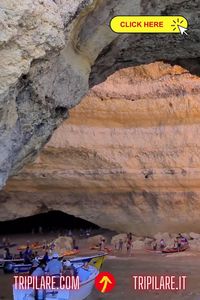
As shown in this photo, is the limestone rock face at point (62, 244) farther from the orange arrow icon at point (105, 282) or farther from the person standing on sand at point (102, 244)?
the orange arrow icon at point (105, 282)

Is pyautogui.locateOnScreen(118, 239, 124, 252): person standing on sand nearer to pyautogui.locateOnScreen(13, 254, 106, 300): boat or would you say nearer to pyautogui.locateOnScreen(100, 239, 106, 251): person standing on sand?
pyautogui.locateOnScreen(100, 239, 106, 251): person standing on sand

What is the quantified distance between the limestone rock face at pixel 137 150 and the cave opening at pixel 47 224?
196 centimetres

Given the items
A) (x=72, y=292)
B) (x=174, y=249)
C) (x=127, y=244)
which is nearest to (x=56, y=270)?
(x=72, y=292)

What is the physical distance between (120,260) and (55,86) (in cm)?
704

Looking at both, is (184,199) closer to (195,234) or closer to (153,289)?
(195,234)

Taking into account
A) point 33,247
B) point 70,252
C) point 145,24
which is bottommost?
point 70,252

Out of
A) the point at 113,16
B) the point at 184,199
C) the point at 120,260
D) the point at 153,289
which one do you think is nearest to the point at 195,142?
the point at 184,199

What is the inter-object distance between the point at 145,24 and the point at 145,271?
6338 mm

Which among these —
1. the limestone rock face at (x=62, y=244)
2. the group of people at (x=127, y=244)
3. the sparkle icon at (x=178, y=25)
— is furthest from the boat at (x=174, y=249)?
the sparkle icon at (x=178, y=25)

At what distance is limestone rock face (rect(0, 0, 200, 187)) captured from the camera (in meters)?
4.54

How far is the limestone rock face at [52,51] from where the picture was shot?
179 inches

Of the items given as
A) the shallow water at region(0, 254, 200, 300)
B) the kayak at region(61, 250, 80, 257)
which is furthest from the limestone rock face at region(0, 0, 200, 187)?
the kayak at region(61, 250, 80, 257)

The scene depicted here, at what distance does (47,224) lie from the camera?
16.1 metres

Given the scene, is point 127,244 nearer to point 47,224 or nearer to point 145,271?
point 145,271
